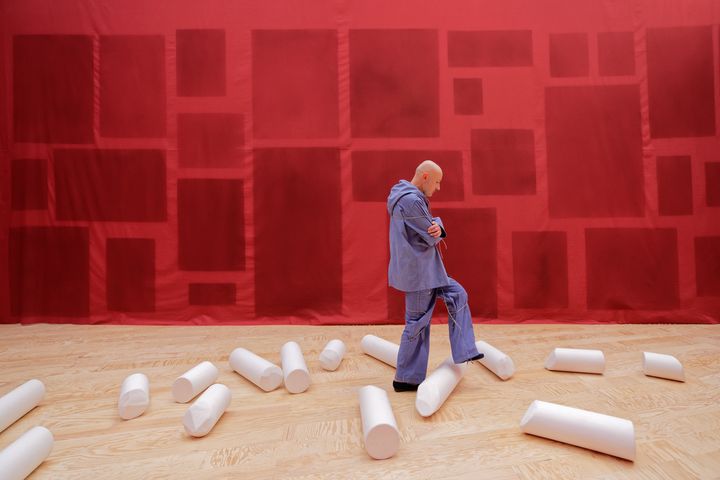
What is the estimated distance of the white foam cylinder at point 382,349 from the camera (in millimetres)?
2553

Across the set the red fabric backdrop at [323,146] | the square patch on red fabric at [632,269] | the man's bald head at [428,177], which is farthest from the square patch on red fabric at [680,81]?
the man's bald head at [428,177]

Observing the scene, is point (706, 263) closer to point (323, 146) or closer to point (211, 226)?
point (323, 146)

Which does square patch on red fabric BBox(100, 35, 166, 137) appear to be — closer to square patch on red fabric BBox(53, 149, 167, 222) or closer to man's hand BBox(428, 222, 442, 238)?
square patch on red fabric BBox(53, 149, 167, 222)

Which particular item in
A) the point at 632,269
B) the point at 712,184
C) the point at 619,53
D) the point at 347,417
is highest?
the point at 619,53

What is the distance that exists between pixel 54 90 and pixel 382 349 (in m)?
3.57

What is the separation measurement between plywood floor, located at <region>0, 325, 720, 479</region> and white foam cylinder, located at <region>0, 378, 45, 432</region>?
44mm

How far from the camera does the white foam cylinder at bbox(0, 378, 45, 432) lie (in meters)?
1.80

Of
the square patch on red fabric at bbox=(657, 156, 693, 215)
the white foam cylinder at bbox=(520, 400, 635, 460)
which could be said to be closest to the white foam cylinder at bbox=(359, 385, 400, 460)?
the white foam cylinder at bbox=(520, 400, 635, 460)

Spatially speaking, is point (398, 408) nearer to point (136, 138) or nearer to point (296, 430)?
point (296, 430)

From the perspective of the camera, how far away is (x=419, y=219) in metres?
2.08

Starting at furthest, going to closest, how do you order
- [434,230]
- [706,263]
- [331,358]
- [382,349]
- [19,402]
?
[706,263] < [382,349] < [331,358] < [434,230] < [19,402]

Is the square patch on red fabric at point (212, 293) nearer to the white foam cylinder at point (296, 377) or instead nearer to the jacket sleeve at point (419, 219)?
the white foam cylinder at point (296, 377)

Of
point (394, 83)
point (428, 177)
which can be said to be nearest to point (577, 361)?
point (428, 177)

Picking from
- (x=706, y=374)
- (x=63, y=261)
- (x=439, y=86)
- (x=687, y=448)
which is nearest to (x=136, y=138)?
(x=63, y=261)
